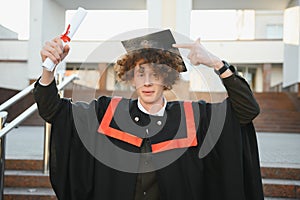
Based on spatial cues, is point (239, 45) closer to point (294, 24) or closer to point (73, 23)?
point (294, 24)

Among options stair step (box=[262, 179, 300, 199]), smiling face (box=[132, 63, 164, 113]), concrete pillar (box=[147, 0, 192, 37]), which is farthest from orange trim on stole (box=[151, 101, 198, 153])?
concrete pillar (box=[147, 0, 192, 37])

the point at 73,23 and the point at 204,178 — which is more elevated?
the point at 73,23

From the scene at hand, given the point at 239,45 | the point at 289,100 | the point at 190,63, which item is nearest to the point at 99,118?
the point at 190,63

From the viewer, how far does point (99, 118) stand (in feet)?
5.59

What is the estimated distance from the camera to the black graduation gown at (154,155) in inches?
64.6

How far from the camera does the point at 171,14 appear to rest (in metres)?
7.79

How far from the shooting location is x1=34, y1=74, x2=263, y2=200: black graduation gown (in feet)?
5.38

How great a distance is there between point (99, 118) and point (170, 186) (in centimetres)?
44

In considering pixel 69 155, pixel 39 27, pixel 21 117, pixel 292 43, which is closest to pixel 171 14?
pixel 39 27

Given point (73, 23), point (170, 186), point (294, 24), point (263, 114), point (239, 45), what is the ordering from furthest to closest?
point (239, 45)
point (294, 24)
point (263, 114)
point (170, 186)
point (73, 23)

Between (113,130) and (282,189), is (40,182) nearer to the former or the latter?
(113,130)

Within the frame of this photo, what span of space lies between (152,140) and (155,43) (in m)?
0.42

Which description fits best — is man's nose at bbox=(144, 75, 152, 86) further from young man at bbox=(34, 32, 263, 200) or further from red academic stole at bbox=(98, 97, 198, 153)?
red academic stole at bbox=(98, 97, 198, 153)

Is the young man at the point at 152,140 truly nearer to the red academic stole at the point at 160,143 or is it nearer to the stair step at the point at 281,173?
the red academic stole at the point at 160,143
